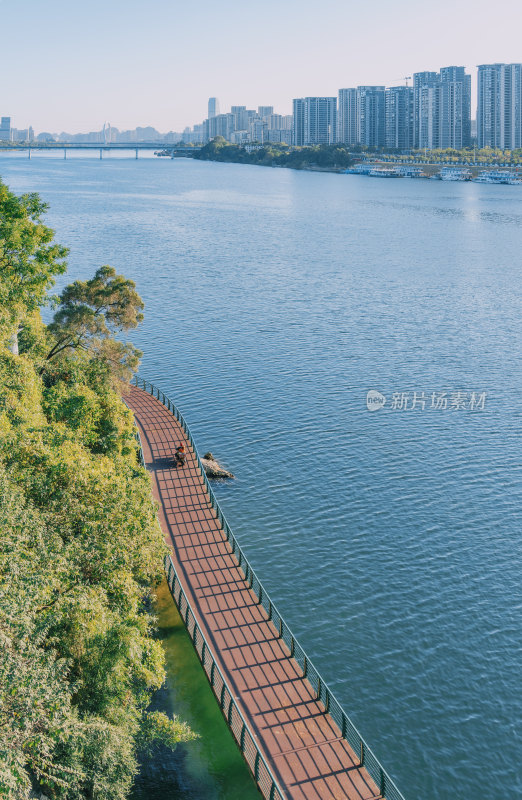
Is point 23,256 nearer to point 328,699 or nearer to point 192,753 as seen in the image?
point 192,753

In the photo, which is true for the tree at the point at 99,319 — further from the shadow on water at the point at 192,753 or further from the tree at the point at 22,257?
the shadow on water at the point at 192,753

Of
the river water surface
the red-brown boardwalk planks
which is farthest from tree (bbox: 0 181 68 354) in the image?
the river water surface

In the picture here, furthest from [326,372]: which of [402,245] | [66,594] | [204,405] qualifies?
[402,245]

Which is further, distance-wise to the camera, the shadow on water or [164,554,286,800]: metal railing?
the shadow on water

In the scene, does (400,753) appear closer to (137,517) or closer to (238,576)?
(238,576)

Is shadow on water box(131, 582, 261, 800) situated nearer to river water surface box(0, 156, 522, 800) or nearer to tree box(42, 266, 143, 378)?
river water surface box(0, 156, 522, 800)

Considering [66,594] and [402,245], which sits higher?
[402,245]
